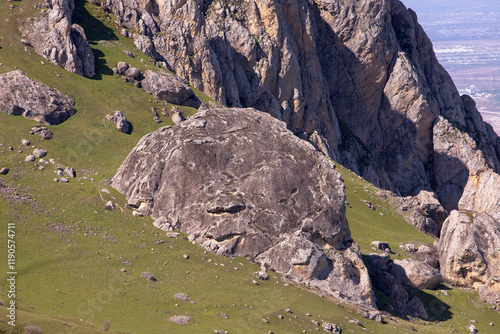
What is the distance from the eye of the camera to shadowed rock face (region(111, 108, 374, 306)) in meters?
51.3

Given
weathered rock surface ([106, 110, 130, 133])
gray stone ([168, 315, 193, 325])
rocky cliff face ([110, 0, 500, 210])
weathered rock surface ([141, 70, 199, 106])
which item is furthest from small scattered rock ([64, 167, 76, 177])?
rocky cliff face ([110, 0, 500, 210])

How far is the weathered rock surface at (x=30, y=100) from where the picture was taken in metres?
69.6

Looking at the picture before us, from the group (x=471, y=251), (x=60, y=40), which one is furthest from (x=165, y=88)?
(x=471, y=251)

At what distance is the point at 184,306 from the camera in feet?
138

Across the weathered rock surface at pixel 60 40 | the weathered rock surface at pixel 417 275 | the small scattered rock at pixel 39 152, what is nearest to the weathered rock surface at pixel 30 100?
the small scattered rock at pixel 39 152

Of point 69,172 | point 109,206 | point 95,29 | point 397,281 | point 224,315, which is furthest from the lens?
point 95,29

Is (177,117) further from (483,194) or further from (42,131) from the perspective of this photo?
(483,194)

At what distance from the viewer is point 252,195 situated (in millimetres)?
54125

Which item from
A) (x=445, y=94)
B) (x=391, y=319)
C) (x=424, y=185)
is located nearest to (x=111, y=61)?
(x=391, y=319)

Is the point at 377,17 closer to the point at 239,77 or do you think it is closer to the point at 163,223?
the point at 239,77

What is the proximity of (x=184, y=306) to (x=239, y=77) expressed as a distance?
78.8 m

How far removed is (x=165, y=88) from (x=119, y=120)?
14.1 m

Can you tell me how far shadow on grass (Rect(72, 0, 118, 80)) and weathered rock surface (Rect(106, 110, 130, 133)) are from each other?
537 inches

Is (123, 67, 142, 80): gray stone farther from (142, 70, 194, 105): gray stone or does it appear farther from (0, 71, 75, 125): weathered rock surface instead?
(0, 71, 75, 125): weathered rock surface
